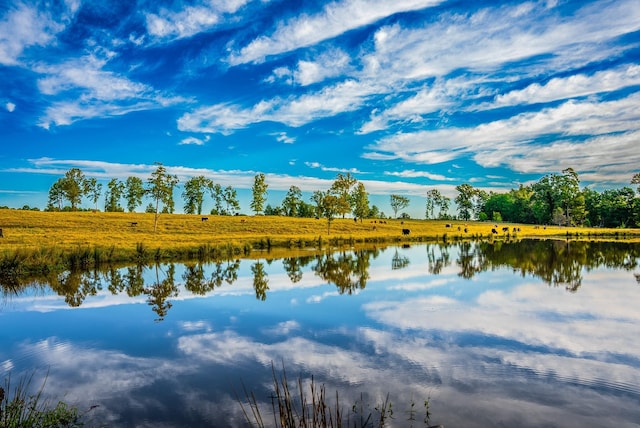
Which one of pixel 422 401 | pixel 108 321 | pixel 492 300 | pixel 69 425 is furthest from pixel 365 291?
pixel 69 425

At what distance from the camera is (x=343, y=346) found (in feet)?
40.8

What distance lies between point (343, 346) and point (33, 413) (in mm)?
7791

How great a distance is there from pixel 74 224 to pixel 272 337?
217ft

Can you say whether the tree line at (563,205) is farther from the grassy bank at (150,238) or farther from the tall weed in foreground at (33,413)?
the tall weed in foreground at (33,413)

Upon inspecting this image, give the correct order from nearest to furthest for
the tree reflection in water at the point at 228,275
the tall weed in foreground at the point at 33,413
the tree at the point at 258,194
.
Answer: the tall weed in foreground at the point at 33,413
the tree reflection in water at the point at 228,275
the tree at the point at 258,194

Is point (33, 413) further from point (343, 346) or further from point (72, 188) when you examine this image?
point (72, 188)

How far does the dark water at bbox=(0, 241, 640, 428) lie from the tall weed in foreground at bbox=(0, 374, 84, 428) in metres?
0.42

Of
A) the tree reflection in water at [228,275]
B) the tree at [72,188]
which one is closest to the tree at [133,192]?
the tree at [72,188]

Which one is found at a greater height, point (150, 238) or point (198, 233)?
point (198, 233)

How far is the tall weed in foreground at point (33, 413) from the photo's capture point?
22.7 ft

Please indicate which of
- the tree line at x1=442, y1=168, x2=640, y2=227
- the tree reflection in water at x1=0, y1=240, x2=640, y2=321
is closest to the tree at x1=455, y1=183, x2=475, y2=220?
the tree line at x1=442, y1=168, x2=640, y2=227

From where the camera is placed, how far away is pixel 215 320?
53.2 ft

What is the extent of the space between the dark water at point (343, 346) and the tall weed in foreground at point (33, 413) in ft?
1.39

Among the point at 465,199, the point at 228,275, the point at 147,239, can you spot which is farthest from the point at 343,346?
the point at 465,199
